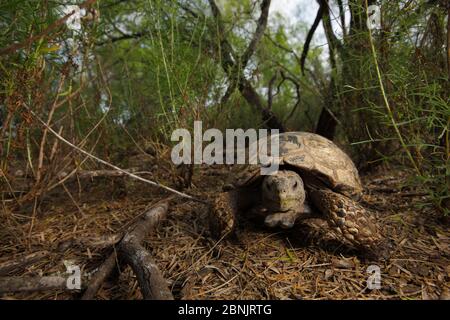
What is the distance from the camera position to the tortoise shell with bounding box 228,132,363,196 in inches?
81.4

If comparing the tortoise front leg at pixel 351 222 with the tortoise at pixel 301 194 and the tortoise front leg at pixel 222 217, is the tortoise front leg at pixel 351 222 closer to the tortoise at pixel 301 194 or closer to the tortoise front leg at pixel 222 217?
the tortoise at pixel 301 194

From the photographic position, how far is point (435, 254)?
169 cm

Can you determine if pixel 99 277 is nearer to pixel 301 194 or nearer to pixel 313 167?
pixel 301 194

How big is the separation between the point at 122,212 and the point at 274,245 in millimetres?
1201

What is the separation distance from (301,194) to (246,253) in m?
0.52

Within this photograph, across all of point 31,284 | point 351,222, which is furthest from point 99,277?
point 351,222

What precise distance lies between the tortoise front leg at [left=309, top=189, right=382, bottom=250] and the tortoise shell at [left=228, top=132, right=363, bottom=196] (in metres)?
0.26

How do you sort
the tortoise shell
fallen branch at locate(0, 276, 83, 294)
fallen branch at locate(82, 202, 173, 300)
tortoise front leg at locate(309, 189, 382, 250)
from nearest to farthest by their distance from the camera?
1. fallen branch at locate(82, 202, 173, 300)
2. fallen branch at locate(0, 276, 83, 294)
3. tortoise front leg at locate(309, 189, 382, 250)
4. the tortoise shell

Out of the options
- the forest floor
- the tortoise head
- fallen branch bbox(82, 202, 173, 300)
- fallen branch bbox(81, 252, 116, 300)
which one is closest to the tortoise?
the tortoise head

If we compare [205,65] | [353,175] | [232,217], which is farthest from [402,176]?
[205,65]

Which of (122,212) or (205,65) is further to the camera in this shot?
(205,65)

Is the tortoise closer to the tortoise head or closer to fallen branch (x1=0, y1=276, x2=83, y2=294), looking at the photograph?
the tortoise head

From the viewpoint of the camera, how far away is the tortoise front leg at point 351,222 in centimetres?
167

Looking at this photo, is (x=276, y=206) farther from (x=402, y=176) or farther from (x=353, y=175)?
(x=402, y=176)
